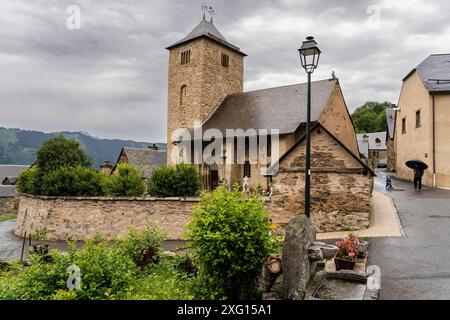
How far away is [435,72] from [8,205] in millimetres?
48386

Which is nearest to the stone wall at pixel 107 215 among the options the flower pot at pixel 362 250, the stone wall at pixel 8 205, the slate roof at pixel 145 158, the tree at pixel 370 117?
the flower pot at pixel 362 250

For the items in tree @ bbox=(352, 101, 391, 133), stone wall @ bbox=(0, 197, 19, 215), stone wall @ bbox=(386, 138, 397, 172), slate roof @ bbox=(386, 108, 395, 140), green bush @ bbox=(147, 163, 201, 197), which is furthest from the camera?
tree @ bbox=(352, 101, 391, 133)

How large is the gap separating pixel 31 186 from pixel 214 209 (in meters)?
19.1

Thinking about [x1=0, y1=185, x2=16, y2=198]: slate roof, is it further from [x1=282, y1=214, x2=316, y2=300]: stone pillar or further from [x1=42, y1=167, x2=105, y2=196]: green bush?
[x1=282, y1=214, x2=316, y2=300]: stone pillar

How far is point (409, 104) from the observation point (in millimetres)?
25250

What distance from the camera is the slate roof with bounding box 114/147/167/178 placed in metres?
43.5

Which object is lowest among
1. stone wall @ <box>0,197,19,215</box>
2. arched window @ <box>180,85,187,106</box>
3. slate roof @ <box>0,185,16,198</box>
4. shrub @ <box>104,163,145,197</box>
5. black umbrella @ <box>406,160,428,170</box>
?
stone wall @ <box>0,197,19,215</box>

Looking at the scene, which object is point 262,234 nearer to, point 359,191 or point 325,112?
point 359,191

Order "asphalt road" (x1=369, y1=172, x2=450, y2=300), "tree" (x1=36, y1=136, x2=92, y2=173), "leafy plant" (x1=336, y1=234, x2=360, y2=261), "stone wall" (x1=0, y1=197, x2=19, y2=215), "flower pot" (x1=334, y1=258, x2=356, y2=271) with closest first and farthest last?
1. "asphalt road" (x1=369, y1=172, x2=450, y2=300)
2. "flower pot" (x1=334, y1=258, x2=356, y2=271)
3. "leafy plant" (x1=336, y1=234, x2=360, y2=261)
4. "tree" (x1=36, y1=136, x2=92, y2=173)
5. "stone wall" (x1=0, y1=197, x2=19, y2=215)

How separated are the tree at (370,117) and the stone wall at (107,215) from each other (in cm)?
6561

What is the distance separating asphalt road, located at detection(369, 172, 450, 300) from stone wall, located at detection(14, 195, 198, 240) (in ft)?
30.1

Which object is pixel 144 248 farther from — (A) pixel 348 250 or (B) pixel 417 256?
(B) pixel 417 256

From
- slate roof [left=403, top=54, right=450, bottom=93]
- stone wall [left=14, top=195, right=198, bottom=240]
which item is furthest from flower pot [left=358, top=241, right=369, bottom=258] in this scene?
slate roof [left=403, top=54, right=450, bottom=93]
